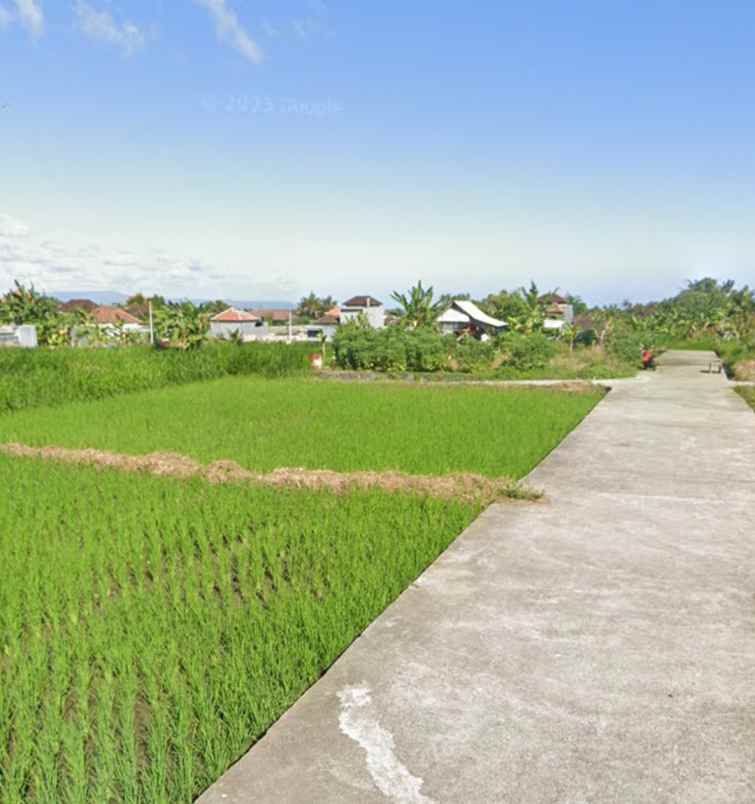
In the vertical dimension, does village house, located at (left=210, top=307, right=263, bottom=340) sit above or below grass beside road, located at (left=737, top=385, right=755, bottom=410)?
above

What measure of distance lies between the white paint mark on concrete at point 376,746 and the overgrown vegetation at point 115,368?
14294 mm

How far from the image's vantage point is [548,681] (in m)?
3.15

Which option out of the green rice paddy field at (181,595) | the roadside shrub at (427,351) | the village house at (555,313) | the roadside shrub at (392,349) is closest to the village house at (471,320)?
the village house at (555,313)

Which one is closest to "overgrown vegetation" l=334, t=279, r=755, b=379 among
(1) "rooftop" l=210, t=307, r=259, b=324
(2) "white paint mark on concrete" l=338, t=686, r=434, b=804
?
(2) "white paint mark on concrete" l=338, t=686, r=434, b=804

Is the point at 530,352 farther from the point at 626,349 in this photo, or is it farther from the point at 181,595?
the point at 181,595

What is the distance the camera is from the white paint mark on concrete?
237 centimetres

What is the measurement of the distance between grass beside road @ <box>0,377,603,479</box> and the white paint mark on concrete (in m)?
4.97

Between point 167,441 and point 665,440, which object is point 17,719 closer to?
point 167,441

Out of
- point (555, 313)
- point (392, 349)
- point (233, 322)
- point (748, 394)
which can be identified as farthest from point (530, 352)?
point (233, 322)

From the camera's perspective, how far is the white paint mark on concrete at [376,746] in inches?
93.4

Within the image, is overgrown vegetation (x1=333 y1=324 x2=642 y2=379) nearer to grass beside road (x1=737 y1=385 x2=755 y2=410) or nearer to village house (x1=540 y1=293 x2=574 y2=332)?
grass beside road (x1=737 y1=385 x2=755 y2=410)

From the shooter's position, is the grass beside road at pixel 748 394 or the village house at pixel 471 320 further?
the village house at pixel 471 320

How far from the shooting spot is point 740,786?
2436 millimetres

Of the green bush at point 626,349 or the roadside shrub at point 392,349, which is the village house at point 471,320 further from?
the roadside shrub at point 392,349
